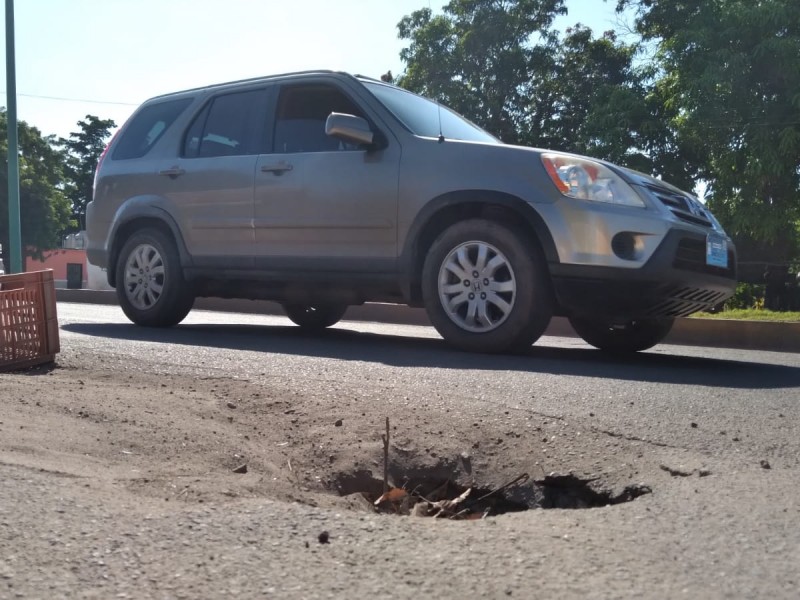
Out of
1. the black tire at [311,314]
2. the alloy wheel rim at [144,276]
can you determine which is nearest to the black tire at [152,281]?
the alloy wheel rim at [144,276]

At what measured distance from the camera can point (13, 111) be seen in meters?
17.6

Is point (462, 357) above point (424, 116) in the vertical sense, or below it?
below

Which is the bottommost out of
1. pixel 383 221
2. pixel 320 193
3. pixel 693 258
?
pixel 693 258

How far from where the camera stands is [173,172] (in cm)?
665

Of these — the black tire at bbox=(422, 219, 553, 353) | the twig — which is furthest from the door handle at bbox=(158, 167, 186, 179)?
the twig

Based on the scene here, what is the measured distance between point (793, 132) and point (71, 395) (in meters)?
18.2

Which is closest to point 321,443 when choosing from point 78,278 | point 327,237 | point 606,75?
point 327,237

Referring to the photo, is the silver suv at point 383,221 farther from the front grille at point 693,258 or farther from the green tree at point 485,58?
the green tree at point 485,58

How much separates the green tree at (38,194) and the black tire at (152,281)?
4300 centimetres

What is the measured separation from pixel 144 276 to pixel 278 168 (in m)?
1.49

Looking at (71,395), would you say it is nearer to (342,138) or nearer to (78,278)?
(342,138)

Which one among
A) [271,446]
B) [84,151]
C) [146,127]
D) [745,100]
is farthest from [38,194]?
[271,446]

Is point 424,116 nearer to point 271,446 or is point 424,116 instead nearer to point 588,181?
point 588,181

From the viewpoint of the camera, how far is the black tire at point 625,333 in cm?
574
